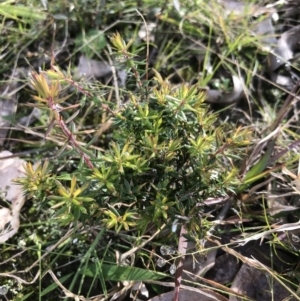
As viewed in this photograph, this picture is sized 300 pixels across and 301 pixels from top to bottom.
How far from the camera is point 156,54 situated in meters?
2.15

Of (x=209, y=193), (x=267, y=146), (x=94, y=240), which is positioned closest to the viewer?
(x=209, y=193)

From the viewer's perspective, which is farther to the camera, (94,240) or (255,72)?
(255,72)

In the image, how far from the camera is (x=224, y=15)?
2.15m

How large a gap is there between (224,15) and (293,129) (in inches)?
22.7

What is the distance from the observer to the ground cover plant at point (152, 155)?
57.9 inches

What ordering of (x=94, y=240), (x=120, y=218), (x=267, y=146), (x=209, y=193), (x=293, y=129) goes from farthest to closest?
(x=293, y=129), (x=267, y=146), (x=94, y=240), (x=209, y=193), (x=120, y=218)

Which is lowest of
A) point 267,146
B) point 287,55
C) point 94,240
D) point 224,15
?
point 94,240

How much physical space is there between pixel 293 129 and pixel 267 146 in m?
0.22

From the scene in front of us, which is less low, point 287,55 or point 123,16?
point 123,16

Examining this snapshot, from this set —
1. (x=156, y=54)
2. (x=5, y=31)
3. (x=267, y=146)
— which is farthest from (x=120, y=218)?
(x=5, y=31)

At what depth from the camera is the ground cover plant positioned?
147cm

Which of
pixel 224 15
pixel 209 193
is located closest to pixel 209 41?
pixel 224 15

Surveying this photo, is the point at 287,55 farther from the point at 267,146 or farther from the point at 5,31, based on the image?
the point at 5,31

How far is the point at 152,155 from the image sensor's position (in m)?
1.43
